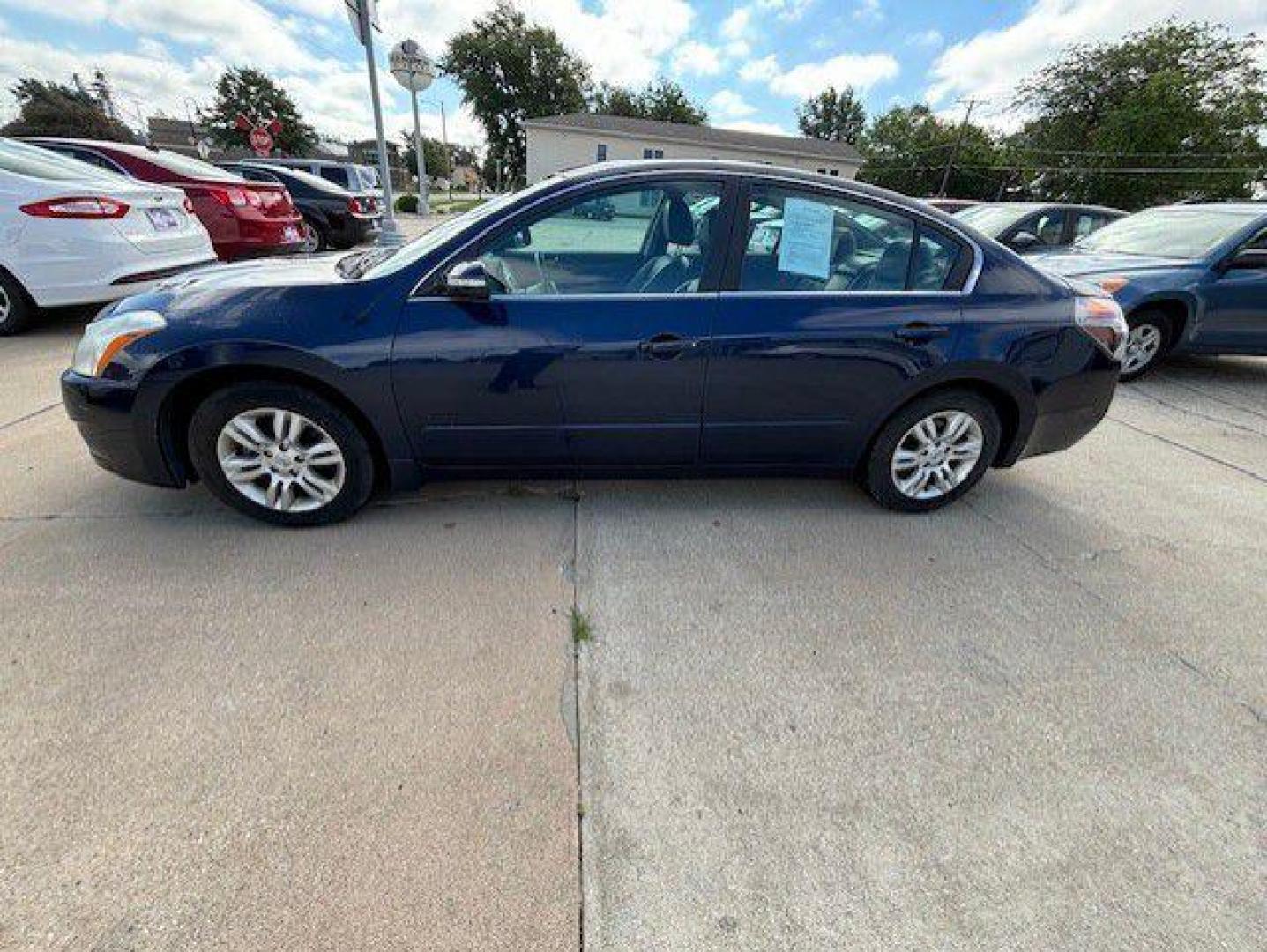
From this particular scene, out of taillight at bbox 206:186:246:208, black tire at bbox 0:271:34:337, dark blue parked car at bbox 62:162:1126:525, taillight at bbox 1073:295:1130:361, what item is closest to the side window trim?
dark blue parked car at bbox 62:162:1126:525

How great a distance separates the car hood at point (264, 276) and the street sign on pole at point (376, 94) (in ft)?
15.7

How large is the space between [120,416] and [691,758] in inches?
102

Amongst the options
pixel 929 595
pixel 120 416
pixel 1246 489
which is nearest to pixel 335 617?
pixel 120 416

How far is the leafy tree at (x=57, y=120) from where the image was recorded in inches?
1407

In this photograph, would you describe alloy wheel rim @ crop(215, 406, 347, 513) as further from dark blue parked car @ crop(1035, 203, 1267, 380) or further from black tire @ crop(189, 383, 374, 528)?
dark blue parked car @ crop(1035, 203, 1267, 380)

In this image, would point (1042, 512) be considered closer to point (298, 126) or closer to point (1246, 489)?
point (1246, 489)

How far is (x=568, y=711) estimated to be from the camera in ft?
6.27

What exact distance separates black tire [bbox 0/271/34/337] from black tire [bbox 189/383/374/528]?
13.8ft

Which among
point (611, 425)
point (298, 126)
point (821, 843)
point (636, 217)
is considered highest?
point (298, 126)

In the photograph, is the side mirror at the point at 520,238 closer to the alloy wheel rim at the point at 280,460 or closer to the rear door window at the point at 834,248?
the rear door window at the point at 834,248

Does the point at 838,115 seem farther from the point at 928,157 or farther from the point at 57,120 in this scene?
the point at 57,120

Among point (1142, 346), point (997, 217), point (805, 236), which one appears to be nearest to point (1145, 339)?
point (1142, 346)

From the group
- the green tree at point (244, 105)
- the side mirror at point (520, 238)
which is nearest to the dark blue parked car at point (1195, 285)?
the side mirror at point (520, 238)

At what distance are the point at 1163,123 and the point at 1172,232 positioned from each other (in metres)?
39.6
